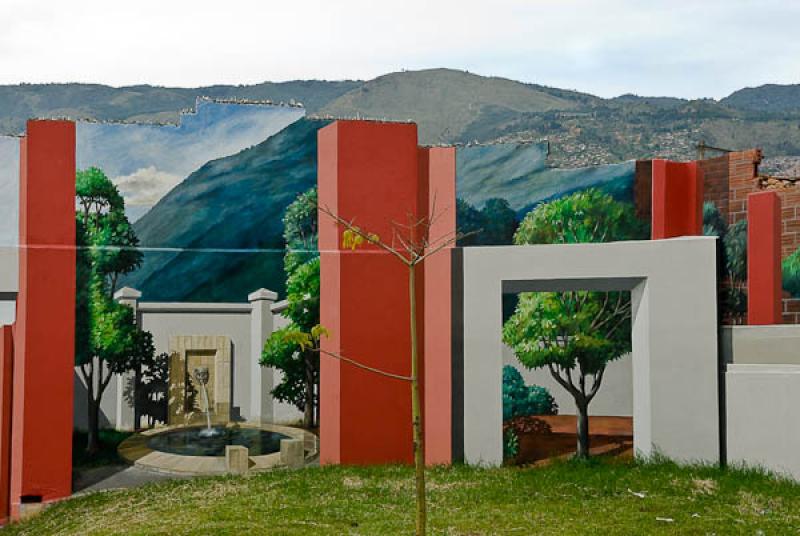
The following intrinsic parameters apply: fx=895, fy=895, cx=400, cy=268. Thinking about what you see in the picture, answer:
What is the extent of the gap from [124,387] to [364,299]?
16.7 feet

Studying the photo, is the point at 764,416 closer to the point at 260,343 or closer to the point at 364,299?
the point at 364,299

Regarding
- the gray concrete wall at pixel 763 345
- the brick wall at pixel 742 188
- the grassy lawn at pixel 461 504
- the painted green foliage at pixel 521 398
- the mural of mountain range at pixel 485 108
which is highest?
the mural of mountain range at pixel 485 108

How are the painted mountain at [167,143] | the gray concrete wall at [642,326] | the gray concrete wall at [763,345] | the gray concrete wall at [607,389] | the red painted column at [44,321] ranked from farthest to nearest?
1. the gray concrete wall at [607,389]
2. the painted mountain at [167,143]
3. the red painted column at [44,321]
4. the gray concrete wall at [763,345]
5. the gray concrete wall at [642,326]

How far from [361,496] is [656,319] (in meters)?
6.39

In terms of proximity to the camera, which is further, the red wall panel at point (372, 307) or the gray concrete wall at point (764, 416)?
the red wall panel at point (372, 307)

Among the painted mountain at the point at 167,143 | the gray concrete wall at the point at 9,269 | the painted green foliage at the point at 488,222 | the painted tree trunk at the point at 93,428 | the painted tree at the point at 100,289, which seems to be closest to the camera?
the gray concrete wall at the point at 9,269

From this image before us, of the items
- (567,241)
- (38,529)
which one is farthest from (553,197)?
(38,529)

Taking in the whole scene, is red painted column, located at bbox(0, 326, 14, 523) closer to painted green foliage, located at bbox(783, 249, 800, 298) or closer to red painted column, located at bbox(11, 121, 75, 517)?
red painted column, located at bbox(11, 121, 75, 517)

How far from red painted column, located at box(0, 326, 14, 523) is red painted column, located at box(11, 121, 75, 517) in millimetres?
139

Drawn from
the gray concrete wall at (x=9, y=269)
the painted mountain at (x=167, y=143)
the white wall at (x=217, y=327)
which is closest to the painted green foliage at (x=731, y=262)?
the painted mountain at (x=167, y=143)

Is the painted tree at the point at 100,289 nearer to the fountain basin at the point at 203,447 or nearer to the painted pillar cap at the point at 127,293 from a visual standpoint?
the painted pillar cap at the point at 127,293

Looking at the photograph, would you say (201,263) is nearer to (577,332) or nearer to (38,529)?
(38,529)

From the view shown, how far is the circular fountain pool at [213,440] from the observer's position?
18.0 meters

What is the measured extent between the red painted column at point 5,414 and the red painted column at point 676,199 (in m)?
13.1
